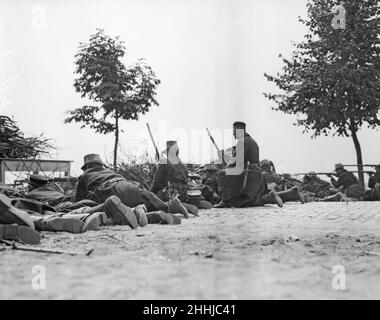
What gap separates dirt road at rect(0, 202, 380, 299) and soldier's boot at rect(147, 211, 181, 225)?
41.6 inches

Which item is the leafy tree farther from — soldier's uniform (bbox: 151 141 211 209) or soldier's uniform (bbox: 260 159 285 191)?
soldier's uniform (bbox: 151 141 211 209)

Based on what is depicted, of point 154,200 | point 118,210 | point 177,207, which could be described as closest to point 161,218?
point 154,200

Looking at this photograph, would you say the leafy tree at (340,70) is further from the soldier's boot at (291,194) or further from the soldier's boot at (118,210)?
the soldier's boot at (118,210)

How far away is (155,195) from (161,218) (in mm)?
1298

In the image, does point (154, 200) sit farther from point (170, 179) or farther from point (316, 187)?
point (316, 187)

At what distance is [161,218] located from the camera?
624cm

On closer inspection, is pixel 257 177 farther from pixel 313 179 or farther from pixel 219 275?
pixel 219 275

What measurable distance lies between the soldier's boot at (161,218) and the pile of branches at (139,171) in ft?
17.9

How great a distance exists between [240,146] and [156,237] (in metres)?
6.02

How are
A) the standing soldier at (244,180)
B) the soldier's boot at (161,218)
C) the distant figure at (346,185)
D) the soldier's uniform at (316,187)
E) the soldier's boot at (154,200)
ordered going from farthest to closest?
the soldier's uniform at (316,187) < the distant figure at (346,185) < the standing soldier at (244,180) < the soldier's boot at (154,200) < the soldier's boot at (161,218)

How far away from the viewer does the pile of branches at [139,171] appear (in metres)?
11.9

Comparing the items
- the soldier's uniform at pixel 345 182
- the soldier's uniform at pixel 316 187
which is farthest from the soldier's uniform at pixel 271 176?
the soldier's uniform at pixel 345 182
